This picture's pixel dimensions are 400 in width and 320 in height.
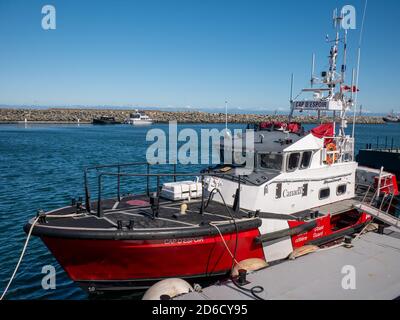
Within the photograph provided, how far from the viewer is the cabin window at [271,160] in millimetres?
Result: 10047

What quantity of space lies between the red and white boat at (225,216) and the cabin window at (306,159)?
3cm

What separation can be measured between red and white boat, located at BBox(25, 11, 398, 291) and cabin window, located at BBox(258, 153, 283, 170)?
0.03 m

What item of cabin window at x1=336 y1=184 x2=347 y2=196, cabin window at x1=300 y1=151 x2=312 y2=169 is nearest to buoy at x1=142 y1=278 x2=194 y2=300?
cabin window at x1=300 y1=151 x2=312 y2=169

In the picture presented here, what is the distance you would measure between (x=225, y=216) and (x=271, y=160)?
243 cm

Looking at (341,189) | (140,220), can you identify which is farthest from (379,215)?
(140,220)

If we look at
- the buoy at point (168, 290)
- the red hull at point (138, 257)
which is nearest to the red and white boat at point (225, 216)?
the red hull at point (138, 257)

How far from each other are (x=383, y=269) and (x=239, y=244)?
330 centimetres

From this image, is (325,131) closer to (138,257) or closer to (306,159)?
(306,159)

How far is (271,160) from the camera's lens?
399 inches

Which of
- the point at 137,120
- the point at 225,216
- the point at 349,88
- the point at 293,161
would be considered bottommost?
the point at 225,216

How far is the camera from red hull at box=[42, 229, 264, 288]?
751 cm

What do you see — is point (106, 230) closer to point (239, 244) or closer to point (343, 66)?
point (239, 244)

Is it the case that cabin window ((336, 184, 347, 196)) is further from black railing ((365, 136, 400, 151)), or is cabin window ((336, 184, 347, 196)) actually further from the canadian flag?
black railing ((365, 136, 400, 151))

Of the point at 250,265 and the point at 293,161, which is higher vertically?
the point at 293,161
